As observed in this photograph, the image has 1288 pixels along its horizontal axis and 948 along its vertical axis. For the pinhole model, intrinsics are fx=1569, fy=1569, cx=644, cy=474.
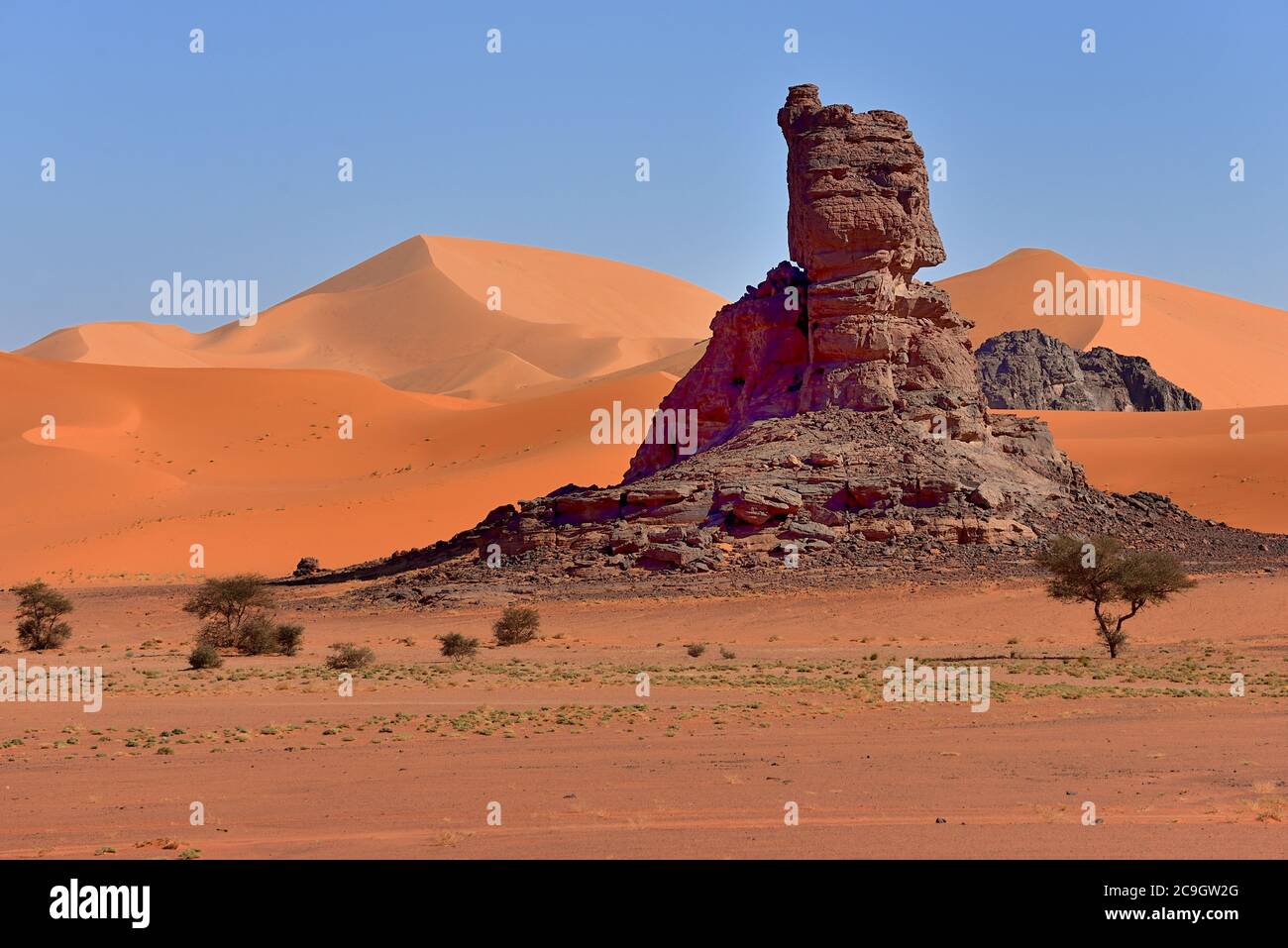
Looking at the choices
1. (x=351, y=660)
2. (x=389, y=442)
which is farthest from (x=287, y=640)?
(x=389, y=442)

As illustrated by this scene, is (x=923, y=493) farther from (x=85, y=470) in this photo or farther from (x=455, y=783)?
(x=85, y=470)

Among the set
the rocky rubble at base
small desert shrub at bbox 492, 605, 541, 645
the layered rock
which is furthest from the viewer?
the layered rock

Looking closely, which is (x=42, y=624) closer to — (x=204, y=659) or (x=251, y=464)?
(x=204, y=659)

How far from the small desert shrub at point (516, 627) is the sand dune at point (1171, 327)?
3131 inches

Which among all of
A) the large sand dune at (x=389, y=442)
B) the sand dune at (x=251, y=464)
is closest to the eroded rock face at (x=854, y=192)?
the large sand dune at (x=389, y=442)

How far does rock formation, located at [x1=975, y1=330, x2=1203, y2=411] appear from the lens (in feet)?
281

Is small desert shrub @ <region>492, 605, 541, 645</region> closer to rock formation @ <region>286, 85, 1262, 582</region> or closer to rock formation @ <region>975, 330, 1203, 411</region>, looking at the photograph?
rock formation @ <region>286, 85, 1262, 582</region>

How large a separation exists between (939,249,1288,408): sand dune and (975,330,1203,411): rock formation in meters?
15.2

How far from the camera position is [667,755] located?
1669 cm

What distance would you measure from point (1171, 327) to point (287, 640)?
98.7 m
